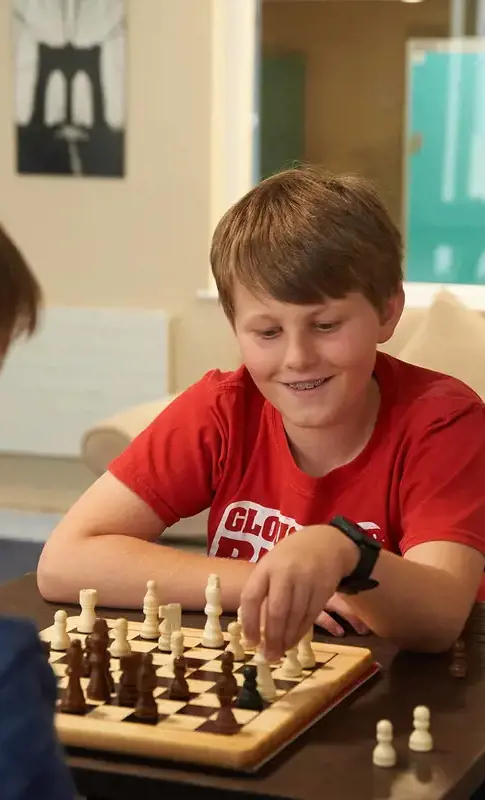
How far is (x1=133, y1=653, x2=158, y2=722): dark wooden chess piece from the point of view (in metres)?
1.22

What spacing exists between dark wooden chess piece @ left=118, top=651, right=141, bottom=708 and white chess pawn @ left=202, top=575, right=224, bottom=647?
0.18 m

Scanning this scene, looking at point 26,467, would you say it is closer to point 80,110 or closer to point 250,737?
point 80,110

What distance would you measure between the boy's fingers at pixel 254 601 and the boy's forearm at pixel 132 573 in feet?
0.89

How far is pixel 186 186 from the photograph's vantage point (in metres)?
4.76

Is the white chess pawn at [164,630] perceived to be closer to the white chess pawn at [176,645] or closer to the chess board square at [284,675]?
the white chess pawn at [176,645]

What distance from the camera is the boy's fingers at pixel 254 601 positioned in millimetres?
1343

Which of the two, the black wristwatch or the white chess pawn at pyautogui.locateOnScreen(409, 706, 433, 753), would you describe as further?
the black wristwatch

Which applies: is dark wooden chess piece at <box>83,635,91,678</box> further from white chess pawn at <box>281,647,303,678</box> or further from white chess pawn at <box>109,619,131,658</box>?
white chess pawn at <box>281,647,303,678</box>

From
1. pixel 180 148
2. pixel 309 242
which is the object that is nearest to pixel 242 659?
pixel 309 242

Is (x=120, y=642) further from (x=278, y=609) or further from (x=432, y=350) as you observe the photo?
(x=432, y=350)

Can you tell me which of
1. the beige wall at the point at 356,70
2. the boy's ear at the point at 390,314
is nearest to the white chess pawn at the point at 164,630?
the boy's ear at the point at 390,314

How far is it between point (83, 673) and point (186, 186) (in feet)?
11.8

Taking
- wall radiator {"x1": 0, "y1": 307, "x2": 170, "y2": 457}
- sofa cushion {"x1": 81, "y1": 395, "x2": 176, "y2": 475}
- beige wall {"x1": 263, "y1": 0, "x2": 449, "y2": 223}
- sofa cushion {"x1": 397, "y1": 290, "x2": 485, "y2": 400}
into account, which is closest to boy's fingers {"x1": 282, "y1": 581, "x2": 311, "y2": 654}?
sofa cushion {"x1": 397, "y1": 290, "x2": 485, "y2": 400}

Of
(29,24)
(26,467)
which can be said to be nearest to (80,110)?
(29,24)
